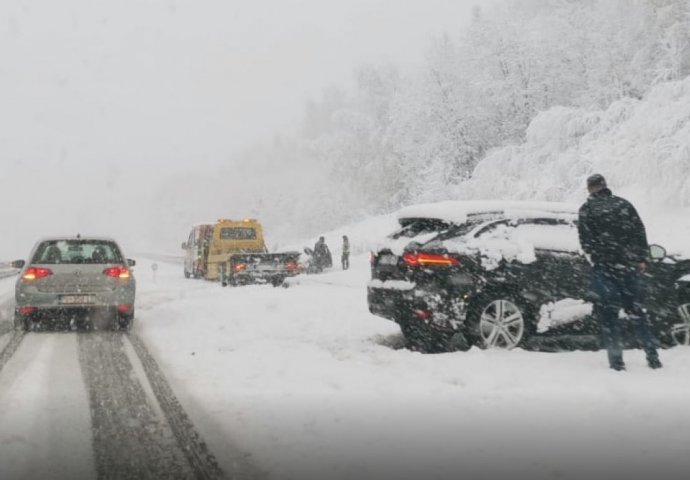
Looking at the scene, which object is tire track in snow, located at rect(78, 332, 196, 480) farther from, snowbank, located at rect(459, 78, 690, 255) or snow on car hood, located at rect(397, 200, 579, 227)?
snowbank, located at rect(459, 78, 690, 255)

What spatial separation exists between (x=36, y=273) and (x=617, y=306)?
7.98 m

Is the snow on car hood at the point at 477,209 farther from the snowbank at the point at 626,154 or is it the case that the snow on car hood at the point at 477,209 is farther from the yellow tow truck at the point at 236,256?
the yellow tow truck at the point at 236,256

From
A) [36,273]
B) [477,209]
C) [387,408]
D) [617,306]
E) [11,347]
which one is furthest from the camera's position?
[36,273]

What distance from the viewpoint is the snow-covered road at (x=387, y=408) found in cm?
402

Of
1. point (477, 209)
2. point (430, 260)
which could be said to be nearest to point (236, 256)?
point (477, 209)

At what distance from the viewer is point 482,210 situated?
753 cm

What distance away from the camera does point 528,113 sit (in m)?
41.1

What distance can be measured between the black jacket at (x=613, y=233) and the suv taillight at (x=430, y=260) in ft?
4.49

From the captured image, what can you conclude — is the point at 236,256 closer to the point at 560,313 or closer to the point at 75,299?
the point at 75,299

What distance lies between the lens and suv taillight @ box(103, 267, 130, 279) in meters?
10.1

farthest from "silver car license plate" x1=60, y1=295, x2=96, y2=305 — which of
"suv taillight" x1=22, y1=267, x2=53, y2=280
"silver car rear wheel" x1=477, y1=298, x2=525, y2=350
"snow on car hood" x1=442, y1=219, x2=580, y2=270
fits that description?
"silver car rear wheel" x1=477, y1=298, x2=525, y2=350

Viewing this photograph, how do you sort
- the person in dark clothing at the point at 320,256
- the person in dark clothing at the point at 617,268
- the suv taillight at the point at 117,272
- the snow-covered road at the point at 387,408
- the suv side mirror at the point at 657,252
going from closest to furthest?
the snow-covered road at the point at 387,408, the person in dark clothing at the point at 617,268, the suv side mirror at the point at 657,252, the suv taillight at the point at 117,272, the person in dark clothing at the point at 320,256

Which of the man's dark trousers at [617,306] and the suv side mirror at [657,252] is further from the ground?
the suv side mirror at [657,252]

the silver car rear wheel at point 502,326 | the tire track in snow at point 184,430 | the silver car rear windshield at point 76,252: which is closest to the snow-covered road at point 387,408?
the tire track in snow at point 184,430
